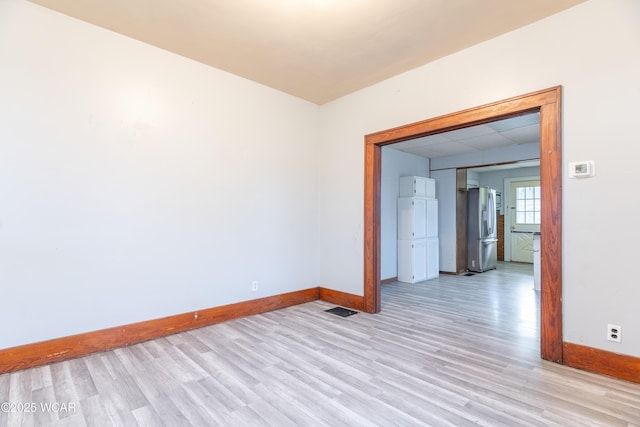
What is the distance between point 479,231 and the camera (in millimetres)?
6805

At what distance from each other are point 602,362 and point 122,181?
14.0 feet

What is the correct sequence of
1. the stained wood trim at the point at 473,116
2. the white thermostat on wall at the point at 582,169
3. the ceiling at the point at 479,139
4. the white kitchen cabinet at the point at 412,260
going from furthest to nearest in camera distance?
the white kitchen cabinet at the point at 412,260 < the ceiling at the point at 479,139 < the stained wood trim at the point at 473,116 < the white thermostat on wall at the point at 582,169

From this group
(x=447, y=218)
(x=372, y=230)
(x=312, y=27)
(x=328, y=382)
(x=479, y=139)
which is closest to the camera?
(x=328, y=382)

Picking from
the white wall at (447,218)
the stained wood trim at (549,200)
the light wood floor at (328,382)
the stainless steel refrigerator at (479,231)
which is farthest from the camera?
the stainless steel refrigerator at (479,231)

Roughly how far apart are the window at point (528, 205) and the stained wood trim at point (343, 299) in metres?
7.27

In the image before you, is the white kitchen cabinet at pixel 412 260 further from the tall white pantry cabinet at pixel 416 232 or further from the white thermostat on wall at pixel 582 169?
the white thermostat on wall at pixel 582 169

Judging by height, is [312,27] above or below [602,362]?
above

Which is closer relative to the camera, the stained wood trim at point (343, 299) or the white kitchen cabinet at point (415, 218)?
the stained wood trim at point (343, 299)

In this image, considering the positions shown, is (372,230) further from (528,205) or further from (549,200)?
(528,205)

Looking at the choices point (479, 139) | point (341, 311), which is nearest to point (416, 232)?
point (479, 139)

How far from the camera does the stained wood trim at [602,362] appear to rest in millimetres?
2135

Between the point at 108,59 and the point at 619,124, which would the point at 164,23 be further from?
the point at 619,124

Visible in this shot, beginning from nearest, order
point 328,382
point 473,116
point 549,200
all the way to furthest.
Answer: point 328,382 < point 549,200 < point 473,116

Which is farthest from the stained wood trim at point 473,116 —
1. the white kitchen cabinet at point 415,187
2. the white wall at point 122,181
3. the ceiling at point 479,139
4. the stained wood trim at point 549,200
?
the white kitchen cabinet at point 415,187
